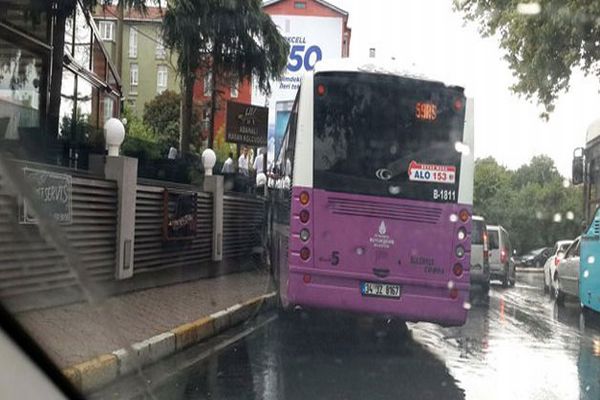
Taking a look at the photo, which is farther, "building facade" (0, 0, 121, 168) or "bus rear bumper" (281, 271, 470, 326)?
"building facade" (0, 0, 121, 168)

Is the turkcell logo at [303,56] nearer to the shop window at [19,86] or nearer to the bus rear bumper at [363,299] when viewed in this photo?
the shop window at [19,86]

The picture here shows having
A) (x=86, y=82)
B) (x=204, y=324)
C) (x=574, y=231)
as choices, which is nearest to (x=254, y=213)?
(x=86, y=82)

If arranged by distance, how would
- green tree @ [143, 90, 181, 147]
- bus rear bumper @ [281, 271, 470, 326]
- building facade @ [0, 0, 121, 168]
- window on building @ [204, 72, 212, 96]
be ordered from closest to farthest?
bus rear bumper @ [281, 271, 470, 326]
building facade @ [0, 0, 121, 168]
window on building @ [204, 72, 212, 96]
green tree @ [143, 90, 181, 147]

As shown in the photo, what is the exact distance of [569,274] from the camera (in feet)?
50.7

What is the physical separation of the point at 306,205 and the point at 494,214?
4710 cm

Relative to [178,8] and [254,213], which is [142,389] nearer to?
[178,8]

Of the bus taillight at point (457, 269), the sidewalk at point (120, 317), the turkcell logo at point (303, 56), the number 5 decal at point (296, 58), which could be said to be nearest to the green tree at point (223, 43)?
the sidewalk at point (120, 317)

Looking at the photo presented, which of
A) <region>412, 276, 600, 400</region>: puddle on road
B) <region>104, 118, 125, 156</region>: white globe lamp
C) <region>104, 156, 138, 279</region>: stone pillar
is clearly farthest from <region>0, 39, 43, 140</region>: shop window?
<region>412, 276, 600, 400</region>: puddle on road

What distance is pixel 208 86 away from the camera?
65.8 feet

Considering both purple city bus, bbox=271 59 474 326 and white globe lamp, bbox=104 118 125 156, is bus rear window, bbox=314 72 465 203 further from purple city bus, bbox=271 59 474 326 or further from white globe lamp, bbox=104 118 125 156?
white globe lamp, bbox=104 118 125 156

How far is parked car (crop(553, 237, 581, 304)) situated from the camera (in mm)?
14825

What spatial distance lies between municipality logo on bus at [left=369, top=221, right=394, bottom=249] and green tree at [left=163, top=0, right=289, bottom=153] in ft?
27.6

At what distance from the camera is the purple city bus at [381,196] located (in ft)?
27.7

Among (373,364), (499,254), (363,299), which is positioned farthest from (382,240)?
(499,254)
